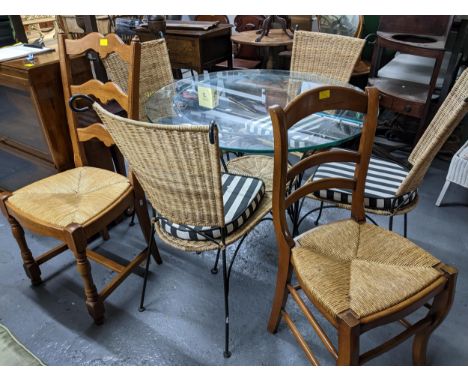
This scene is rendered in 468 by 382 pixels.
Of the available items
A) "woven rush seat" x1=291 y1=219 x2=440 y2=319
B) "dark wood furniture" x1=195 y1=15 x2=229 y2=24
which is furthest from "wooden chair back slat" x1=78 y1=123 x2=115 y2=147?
"dark wood furniture" x1=195 y1=15 x2=229 y2=24

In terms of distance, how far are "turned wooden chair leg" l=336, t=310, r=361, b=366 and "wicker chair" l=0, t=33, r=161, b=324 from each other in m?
0.98

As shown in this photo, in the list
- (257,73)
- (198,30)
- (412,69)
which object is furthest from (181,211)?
(412,69)

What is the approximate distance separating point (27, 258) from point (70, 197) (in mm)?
425

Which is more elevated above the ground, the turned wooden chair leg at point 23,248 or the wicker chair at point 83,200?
the wicker chair at point 83,200

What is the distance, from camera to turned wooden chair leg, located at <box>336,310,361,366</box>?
989mm

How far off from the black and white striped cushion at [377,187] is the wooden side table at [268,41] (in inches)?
60.9

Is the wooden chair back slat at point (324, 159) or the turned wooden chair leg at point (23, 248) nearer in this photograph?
the wooden chair back slat at point (324, 159)

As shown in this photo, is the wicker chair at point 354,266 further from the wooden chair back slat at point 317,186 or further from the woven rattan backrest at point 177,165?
the woven rattan backrest at point 177,165

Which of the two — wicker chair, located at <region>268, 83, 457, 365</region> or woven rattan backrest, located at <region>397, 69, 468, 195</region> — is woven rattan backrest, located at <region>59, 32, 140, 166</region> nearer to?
wicker chair, located at <region>268, 83, 457, 365</region>

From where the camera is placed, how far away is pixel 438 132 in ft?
4.33

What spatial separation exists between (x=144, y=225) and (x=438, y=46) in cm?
202

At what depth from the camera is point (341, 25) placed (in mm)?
3094

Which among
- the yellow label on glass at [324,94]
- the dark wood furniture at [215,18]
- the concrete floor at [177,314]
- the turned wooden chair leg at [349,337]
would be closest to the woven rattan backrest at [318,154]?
the yellow label on glass at [324,94]

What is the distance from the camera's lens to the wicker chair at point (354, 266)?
104cm
